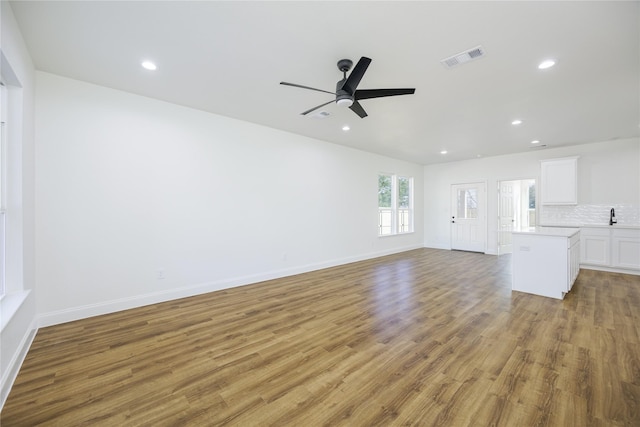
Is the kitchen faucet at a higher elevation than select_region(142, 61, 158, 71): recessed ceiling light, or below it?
below

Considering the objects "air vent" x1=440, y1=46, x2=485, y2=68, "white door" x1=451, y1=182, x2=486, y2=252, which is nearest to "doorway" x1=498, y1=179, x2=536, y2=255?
"white door" x1=451, y1=182, x2=486, y2=252

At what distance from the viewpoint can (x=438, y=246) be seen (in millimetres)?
8648

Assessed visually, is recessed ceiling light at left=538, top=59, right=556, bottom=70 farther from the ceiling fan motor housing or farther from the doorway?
the doorway

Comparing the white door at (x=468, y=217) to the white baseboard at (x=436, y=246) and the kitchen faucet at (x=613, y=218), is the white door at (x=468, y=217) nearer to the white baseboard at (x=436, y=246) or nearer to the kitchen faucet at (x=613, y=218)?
the white baseboard at (x=436, y=246)

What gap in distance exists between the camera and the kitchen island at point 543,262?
3744 millimetres

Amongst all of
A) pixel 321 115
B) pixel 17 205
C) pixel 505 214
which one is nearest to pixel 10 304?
pixel 17 205

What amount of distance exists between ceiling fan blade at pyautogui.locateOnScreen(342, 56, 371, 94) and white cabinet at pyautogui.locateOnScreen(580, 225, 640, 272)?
6538 mm

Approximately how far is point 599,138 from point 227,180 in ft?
24.7

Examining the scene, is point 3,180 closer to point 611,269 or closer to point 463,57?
point 463,57

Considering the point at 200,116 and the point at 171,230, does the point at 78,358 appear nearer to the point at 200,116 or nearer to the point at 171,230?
the point at 171,230

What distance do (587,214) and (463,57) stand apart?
592 centimetres

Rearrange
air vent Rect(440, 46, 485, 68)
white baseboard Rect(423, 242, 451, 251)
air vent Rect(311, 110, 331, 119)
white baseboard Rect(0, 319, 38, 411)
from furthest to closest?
1. white baseboard Rect(423, 242, 451, 251)
2. air vent Rect(311, 110, 331, 119)
3. air vent Rect(440, 46, 485, 68)
4. white baseboard Rect(0, 319, 38, 411)

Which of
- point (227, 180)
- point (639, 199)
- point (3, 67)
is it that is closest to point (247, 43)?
point (3, 67)

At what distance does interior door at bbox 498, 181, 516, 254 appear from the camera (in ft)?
24.7
